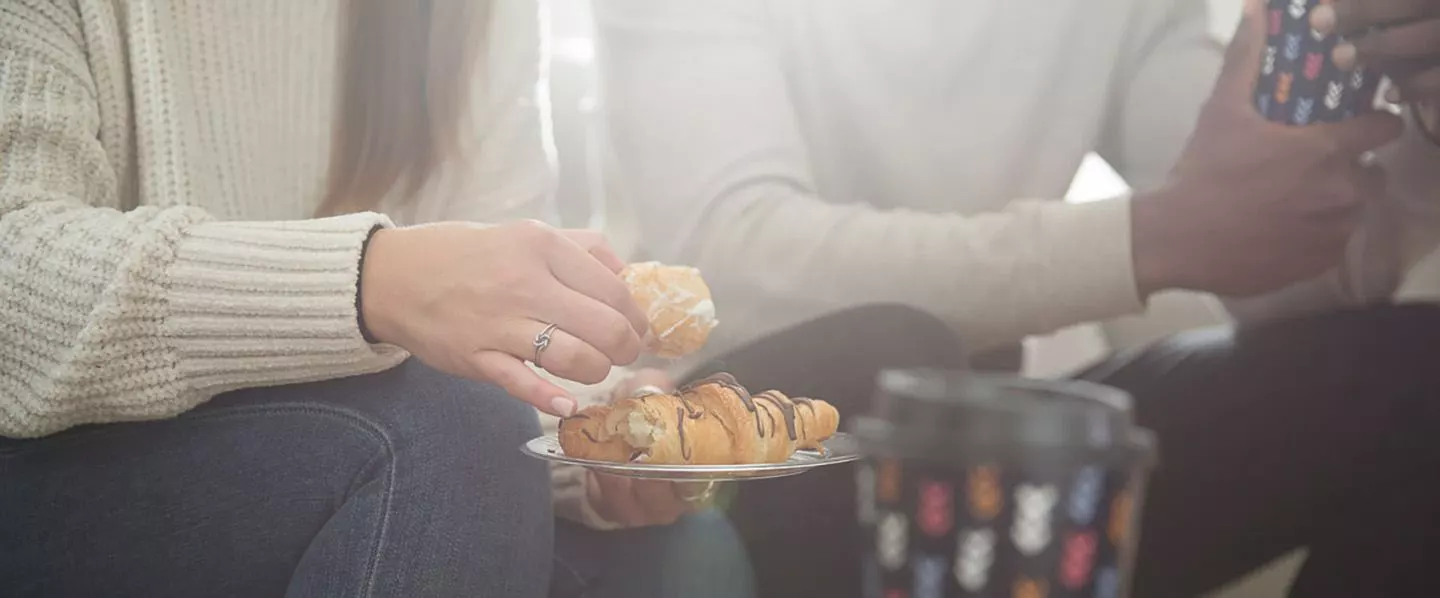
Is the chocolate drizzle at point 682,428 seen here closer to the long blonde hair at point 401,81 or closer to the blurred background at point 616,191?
the blurred background at point 616,191

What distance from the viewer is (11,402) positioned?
657 millimetres

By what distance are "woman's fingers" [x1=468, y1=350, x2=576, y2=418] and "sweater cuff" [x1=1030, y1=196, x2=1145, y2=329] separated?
0.35 m

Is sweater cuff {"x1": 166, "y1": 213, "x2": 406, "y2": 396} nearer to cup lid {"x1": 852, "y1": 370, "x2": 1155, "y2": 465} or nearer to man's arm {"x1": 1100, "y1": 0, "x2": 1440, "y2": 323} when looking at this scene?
cup lid {"x1": 852, "y1": 370, "x2": 1155, "y2": 465}

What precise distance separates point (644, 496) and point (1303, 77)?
55 cm

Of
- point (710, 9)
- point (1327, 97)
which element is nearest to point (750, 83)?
point (710, 9)

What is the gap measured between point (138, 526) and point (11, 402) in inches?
4.4

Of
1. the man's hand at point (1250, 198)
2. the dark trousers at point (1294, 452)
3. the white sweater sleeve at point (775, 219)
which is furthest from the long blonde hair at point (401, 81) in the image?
the man's hand at point (1250, 198)

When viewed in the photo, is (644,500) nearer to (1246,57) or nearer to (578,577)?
(578,577)

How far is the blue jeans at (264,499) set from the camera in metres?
0.63

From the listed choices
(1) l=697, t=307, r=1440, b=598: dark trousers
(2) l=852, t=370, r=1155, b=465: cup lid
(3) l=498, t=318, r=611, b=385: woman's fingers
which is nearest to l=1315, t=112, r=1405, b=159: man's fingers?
(1) l=697, t=307, r=1440, b=598: dark trousers

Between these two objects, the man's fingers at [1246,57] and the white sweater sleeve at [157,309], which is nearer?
the white sweater sleeve at [157,309]

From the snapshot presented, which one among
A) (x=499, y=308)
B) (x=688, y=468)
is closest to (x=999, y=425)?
(x=688, y=468)

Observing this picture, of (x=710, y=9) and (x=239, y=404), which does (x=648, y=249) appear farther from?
(x=239, y=404)

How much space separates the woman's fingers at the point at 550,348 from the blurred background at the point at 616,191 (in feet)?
0.65
